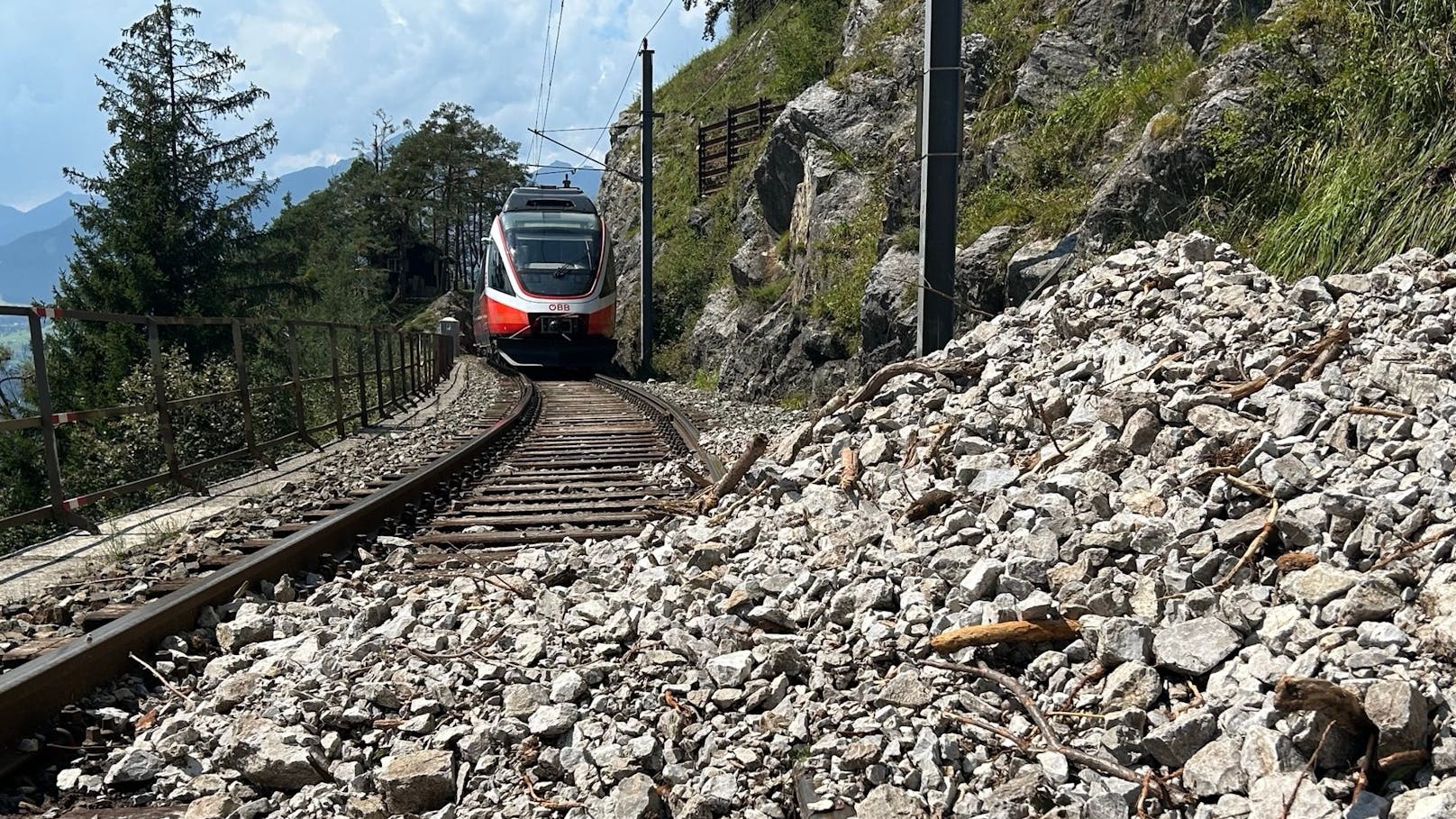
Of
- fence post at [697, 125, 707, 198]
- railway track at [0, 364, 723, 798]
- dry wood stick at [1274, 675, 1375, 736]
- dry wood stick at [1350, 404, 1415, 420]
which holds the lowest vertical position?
railway track at [0, 364, 723, 798]

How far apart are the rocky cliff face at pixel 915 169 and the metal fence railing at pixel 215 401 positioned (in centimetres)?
566

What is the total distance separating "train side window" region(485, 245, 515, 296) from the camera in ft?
65.4

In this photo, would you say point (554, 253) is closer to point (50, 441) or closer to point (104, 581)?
point (50, 441)

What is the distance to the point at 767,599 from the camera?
10.9 feet

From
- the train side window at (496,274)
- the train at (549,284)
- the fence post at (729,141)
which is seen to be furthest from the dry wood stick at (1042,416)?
the fence post at (729,141)

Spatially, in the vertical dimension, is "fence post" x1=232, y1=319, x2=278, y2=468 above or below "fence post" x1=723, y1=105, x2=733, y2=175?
below

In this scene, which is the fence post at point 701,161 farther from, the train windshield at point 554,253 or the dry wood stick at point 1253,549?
the dry wood stick at point 1253,549

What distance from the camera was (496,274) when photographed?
67.1ft

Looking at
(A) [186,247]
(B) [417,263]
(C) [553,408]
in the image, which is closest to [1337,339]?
(C) [553,408]

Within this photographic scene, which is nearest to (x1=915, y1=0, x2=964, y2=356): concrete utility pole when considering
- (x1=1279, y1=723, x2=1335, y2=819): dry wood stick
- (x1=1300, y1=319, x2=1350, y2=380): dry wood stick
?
(x1=1300, y1=319, x2=1350, y2=380): dry wood stick

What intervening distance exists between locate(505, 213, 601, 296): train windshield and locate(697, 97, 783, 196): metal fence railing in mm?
9774

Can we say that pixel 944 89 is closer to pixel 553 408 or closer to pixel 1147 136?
pixel 1147 136

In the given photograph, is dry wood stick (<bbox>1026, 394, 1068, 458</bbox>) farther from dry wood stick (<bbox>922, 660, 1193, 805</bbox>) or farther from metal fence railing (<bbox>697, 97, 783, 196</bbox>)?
metal fence railing (<bbox>697, 97, 783, 196</bbox>)

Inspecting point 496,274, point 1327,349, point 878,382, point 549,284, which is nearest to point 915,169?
point 878,382
